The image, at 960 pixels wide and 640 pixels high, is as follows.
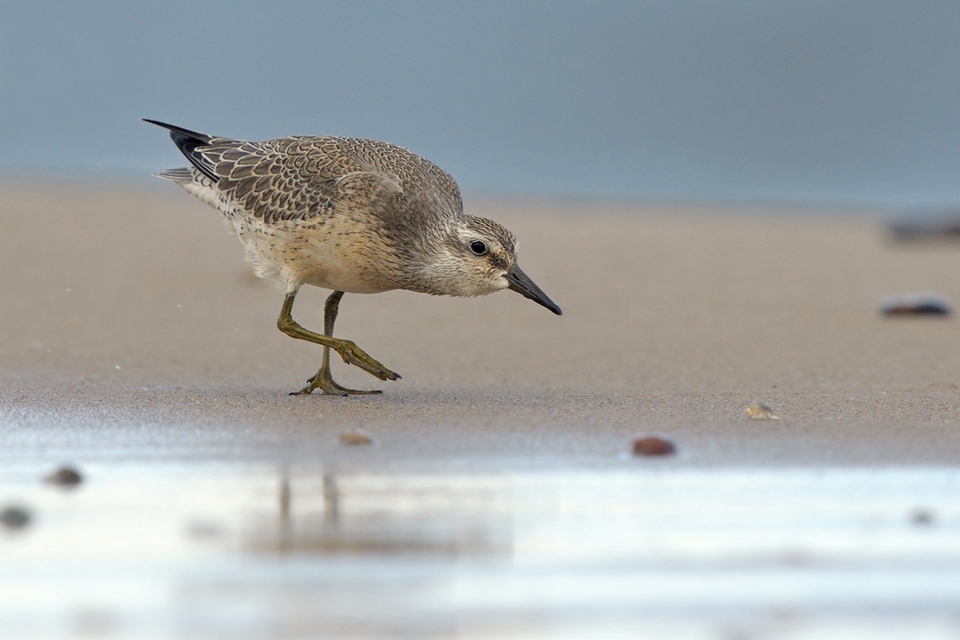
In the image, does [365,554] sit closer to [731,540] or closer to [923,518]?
[731,540]

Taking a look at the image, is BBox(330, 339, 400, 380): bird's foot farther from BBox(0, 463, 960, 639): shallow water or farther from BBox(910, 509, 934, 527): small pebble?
BBox(910, 509, 934, 527): small pebble

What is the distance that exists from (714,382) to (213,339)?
2.78 meters

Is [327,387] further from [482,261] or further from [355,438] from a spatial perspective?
[355,438]

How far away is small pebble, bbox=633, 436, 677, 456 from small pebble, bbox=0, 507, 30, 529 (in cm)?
184

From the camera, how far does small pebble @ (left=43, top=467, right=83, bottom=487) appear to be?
3.98 m

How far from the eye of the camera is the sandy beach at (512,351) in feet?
15.8

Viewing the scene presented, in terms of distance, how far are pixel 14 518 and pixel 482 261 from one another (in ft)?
9.82

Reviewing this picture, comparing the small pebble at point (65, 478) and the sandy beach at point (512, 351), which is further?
the sandy beach at point (512, 351)

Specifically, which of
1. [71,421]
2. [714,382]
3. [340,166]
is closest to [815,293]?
[714,382]

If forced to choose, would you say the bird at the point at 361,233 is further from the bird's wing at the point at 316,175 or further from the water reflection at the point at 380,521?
the water reflection at the point at 380,521

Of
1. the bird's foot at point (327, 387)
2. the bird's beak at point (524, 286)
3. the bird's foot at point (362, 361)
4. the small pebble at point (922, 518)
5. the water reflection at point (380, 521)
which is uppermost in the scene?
the bird's beak at point (524, 286)

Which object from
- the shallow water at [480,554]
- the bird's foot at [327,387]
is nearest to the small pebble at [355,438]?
the shallow water at [480,554]

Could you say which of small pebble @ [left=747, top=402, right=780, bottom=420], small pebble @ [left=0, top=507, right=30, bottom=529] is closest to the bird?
small pebble @ [left=747, top=402, right=780, bottom=420]

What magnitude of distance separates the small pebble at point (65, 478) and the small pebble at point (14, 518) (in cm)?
40
